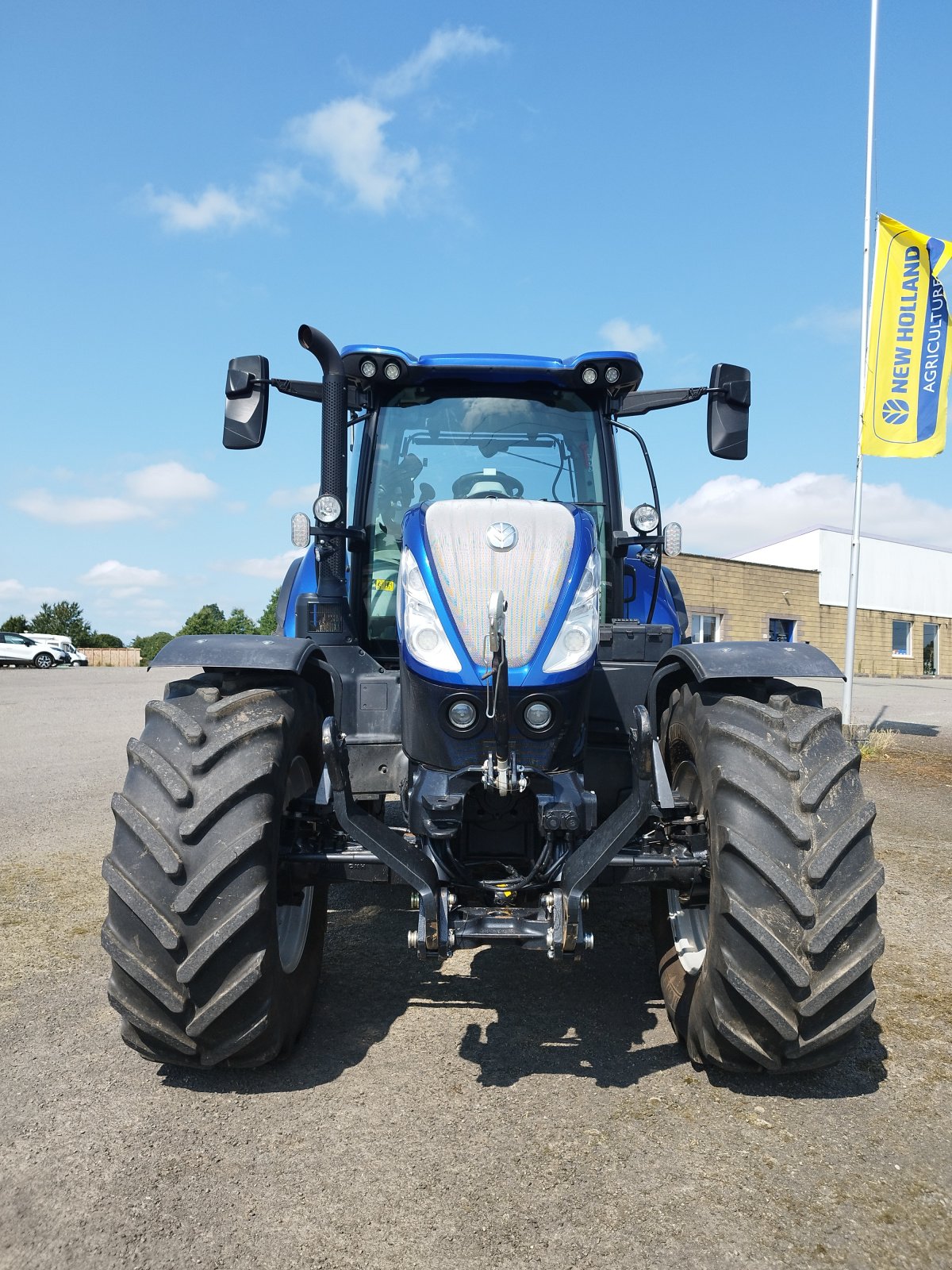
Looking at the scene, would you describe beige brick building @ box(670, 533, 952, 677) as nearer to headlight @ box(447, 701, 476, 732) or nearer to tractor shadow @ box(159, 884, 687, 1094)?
tractor shadow @ box(159, 884, 687, 1094)

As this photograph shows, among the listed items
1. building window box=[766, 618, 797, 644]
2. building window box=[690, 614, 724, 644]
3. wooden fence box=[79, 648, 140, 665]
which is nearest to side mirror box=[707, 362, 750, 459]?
building window box=[690, 614, 724, 644]

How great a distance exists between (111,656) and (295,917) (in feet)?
157

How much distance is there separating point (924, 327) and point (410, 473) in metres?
9.67

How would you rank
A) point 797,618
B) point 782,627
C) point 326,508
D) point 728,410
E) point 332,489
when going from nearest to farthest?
point 326,508 < point 332,489 < point 728,410 < point 782,627 < point 797,618

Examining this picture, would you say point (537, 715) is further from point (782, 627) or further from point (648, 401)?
point (782, 627)

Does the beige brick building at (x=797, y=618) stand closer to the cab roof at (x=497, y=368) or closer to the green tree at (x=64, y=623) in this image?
the cab roof at (x=497, y=368)

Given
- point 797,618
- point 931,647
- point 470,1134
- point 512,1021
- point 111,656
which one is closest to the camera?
point 470,1134

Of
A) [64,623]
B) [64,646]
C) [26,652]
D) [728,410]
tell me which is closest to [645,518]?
[728,410]

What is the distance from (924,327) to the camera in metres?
11.9

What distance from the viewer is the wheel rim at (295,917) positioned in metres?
3.47

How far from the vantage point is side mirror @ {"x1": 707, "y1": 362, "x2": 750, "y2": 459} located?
14.6ft

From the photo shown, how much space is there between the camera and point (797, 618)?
35.4 metres

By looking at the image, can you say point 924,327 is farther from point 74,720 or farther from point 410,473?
point 74,720

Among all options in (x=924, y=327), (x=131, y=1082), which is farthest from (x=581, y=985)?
(x=924, y=327)
